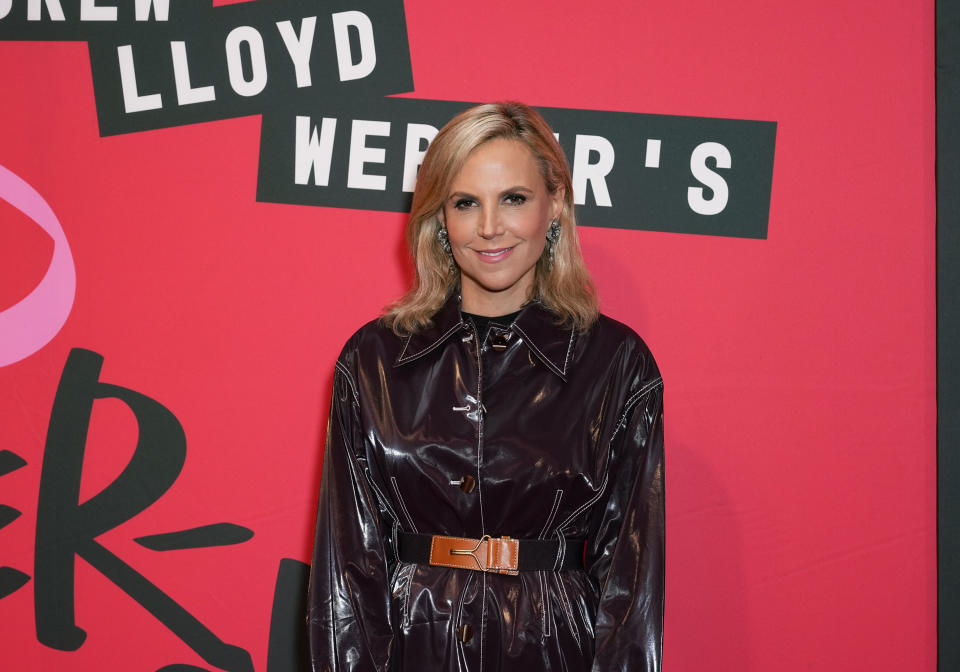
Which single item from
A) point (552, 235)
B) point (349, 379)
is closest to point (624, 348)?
point (552, 235)

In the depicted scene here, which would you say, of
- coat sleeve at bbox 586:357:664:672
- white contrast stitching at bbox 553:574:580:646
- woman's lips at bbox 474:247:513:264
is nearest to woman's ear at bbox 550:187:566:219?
woman's lips at bbox 474:247:513:264

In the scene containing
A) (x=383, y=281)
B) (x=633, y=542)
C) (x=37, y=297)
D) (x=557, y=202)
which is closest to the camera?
(x=633, y=542)

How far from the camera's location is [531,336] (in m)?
2.11

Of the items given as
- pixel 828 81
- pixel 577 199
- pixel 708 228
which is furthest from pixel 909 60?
pixel 577 199

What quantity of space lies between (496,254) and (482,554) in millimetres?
675

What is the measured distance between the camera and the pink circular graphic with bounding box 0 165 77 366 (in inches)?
112

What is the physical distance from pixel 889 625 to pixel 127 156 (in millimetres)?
2653

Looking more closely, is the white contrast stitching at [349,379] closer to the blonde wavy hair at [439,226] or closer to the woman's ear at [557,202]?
the blonde wavy hair at [439,226]

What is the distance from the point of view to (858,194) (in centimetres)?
261

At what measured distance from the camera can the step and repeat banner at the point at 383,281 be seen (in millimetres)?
2611

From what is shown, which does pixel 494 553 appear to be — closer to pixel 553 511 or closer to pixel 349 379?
pixel 553 511

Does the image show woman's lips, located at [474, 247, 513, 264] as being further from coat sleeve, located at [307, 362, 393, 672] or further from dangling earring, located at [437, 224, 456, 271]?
coat sleeve, located at [307, 362, 393, 672]

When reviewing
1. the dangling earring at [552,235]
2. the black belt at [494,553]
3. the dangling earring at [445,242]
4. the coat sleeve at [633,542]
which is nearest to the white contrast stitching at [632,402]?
the coat sleeve at [633,542]

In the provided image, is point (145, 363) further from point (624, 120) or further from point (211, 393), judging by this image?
point (624, 120)
